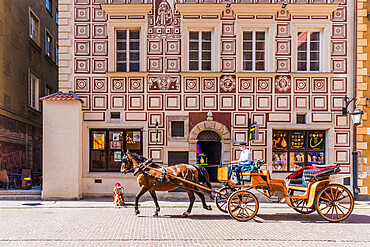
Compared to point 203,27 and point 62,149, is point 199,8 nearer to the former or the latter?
point 203,27

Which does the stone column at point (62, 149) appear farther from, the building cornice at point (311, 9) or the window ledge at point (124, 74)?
the building cornice at point (311, 9)

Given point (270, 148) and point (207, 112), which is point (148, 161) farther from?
point (270, 148)

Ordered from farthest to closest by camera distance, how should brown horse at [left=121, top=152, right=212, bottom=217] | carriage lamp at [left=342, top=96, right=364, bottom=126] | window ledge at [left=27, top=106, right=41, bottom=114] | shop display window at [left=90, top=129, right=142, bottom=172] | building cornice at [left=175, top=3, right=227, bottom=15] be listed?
1. window ledge at [left=27, top=106, right=41, bottom=114]
2. shop display window at [left=90, top=129, right=142, bottom=172]
3. building cornice at [left=175, top=3, right=227, bottom=15]
4. carriage lamp at [left=342, top=96, right=364, bottom=126]
5. brown horse at [left=121, top=152, right=212, bottom=217]

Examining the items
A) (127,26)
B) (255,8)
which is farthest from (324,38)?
(127,26)

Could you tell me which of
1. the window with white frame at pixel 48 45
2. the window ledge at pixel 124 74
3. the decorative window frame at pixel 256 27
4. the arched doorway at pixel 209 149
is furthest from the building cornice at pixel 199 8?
the window with white frame at pixel 48 45

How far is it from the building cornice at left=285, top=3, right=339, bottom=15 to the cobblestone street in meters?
7.74

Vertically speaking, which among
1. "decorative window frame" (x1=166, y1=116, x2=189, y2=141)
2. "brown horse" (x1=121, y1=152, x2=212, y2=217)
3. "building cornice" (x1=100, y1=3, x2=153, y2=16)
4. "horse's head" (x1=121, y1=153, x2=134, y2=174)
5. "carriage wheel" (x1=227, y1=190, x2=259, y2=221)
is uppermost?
"building cornice" (x1=100, y1=3, x2=153, y2=16)

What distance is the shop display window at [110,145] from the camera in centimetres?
1196

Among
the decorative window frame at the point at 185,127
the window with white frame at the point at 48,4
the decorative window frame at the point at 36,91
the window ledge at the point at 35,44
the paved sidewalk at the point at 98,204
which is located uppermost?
the window with white frame at the point at 48,4

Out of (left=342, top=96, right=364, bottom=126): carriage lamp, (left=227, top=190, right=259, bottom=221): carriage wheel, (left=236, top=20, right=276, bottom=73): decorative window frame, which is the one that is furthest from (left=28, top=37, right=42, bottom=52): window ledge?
(left=342, top=96, right=364, bottom=126): carriage lamp

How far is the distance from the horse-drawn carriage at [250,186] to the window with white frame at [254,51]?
520cm

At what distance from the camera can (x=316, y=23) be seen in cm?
1179

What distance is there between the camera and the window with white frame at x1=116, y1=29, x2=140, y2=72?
39.5ft

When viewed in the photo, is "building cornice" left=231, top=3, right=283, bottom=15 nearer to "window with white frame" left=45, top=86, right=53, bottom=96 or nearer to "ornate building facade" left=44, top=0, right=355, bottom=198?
"ornate building facade" left=44, top=0, right=355, bottom=198
